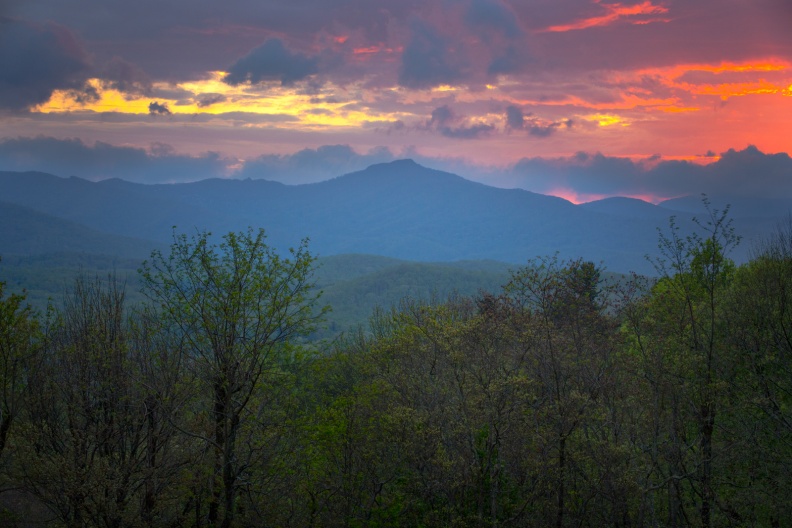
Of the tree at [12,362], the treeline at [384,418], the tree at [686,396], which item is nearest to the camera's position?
the treeline at [384,418]

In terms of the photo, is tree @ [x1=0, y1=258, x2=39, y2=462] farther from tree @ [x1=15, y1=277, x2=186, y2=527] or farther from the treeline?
tree @ [x1=15, y1=277, x2=186, y2=527]

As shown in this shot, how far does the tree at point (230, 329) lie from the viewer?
24344 mm

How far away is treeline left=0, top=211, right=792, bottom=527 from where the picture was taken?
24.3 meters

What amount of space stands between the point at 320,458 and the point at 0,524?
1591cm

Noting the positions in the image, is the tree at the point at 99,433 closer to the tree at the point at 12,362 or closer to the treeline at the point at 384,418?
the treeline at the point at 384,418

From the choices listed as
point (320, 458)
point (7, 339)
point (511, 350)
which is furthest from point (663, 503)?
point (7, 339)

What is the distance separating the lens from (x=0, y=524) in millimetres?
28328

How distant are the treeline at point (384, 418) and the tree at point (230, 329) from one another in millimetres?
107

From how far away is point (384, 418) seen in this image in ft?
90.4

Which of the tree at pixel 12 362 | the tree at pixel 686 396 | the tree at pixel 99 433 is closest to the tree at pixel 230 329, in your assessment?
the tree at pixel 99 433

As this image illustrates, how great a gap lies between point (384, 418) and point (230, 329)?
8254 millimetres

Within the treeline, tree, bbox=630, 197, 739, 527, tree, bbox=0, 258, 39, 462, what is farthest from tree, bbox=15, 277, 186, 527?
tree, bbox=630, 197, 739, 527

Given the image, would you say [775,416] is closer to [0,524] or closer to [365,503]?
[365,503]

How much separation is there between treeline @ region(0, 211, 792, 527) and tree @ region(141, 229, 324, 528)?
0.35 ft
